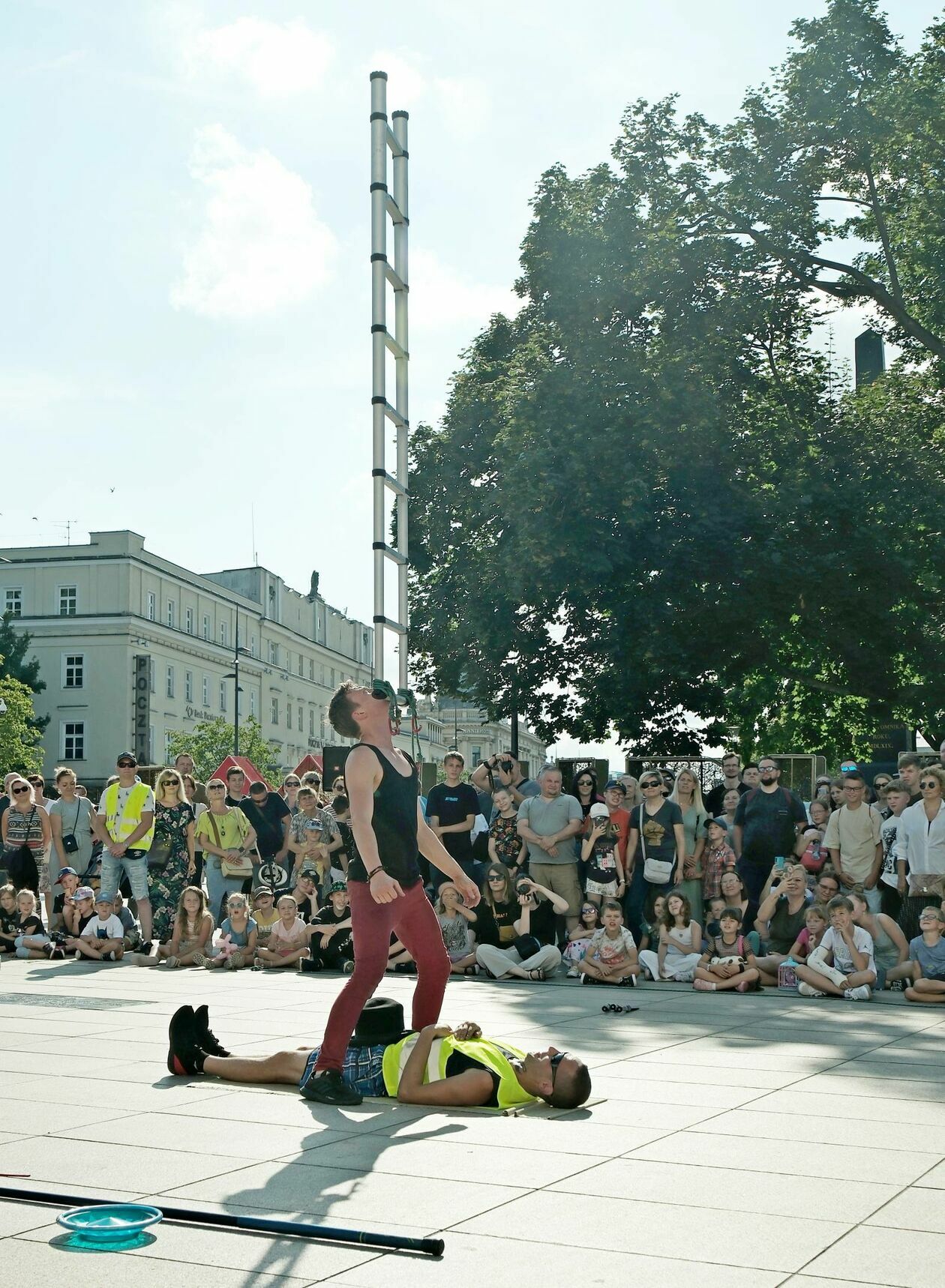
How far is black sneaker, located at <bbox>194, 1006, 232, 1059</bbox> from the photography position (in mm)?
7641

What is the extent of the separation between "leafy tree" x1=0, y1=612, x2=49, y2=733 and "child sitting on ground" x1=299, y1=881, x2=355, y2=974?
60.4 meters

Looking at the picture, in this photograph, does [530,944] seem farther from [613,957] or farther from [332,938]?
[332,938]

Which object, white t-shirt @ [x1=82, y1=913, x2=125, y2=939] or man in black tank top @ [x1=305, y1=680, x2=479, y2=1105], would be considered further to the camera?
white t-shirt @ [x1=82, y1=913, x2=125, y2=939]

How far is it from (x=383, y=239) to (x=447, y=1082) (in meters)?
8.33

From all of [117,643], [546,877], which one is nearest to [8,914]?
[546,877]

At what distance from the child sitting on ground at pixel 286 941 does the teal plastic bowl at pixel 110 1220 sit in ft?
31.7

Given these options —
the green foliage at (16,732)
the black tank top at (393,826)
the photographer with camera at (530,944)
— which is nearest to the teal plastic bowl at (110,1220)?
the black tank top at (393,826)

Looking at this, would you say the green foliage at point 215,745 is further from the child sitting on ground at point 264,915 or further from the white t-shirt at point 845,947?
the white t-shirt at point 845,947

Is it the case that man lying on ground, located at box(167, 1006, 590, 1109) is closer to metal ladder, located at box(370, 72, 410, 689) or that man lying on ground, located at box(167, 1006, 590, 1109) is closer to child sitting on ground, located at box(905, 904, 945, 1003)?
metal ladder, located at box(370, 72, 410, 689)

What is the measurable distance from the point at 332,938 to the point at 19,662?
6464 centimetres

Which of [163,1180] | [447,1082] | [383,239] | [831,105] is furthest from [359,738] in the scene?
[831,105]

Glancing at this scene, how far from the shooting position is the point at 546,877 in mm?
14539

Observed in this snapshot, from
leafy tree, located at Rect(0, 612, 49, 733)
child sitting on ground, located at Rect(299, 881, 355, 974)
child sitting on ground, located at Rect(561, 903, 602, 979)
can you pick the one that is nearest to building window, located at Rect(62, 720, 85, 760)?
leafy tree, located at Rect(0, 612, 49, 733)

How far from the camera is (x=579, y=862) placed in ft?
48.0
